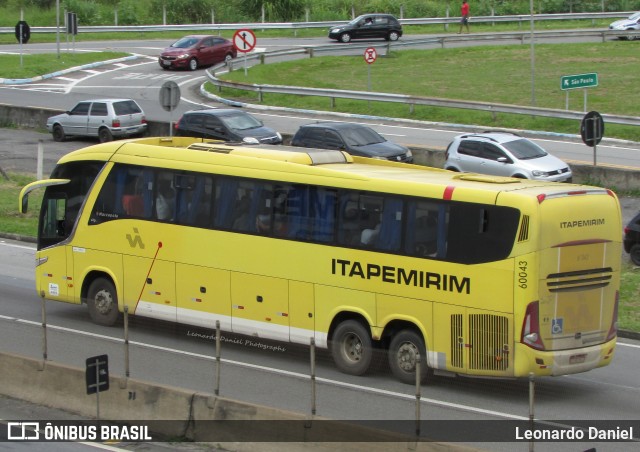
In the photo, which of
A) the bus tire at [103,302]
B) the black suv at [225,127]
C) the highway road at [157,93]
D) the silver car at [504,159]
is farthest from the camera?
the highway road at [157,93]

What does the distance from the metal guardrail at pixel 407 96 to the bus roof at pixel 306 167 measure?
21567 millimetres

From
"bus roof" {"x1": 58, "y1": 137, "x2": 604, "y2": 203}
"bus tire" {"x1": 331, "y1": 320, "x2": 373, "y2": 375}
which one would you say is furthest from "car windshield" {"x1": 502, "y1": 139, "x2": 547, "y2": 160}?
"bus tire" {"x1": 331, "y1": 320, "x2": 373, "y2": 375}

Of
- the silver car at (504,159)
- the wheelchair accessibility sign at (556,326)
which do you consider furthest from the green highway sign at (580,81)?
the wheelchair accessibility sign at (556,326)

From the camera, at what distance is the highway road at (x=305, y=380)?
42.6 feet

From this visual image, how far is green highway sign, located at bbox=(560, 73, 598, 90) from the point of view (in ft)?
122

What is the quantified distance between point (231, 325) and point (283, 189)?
7.60 ft

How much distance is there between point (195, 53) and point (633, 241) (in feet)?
119

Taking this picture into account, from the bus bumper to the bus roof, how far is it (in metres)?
2.08

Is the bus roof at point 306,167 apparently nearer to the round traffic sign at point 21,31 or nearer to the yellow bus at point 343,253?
the yellow bus at point 343,253

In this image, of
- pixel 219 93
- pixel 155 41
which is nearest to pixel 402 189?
pixel 219 93

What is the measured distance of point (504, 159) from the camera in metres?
30.4

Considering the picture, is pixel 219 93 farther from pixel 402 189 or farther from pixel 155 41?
pixel 402 189

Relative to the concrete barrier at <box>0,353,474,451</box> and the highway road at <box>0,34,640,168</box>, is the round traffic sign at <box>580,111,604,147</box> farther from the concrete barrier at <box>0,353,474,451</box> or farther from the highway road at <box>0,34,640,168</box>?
the concrete barrier at <box>0,353,474,451</box>

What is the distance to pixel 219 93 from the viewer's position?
161ft
